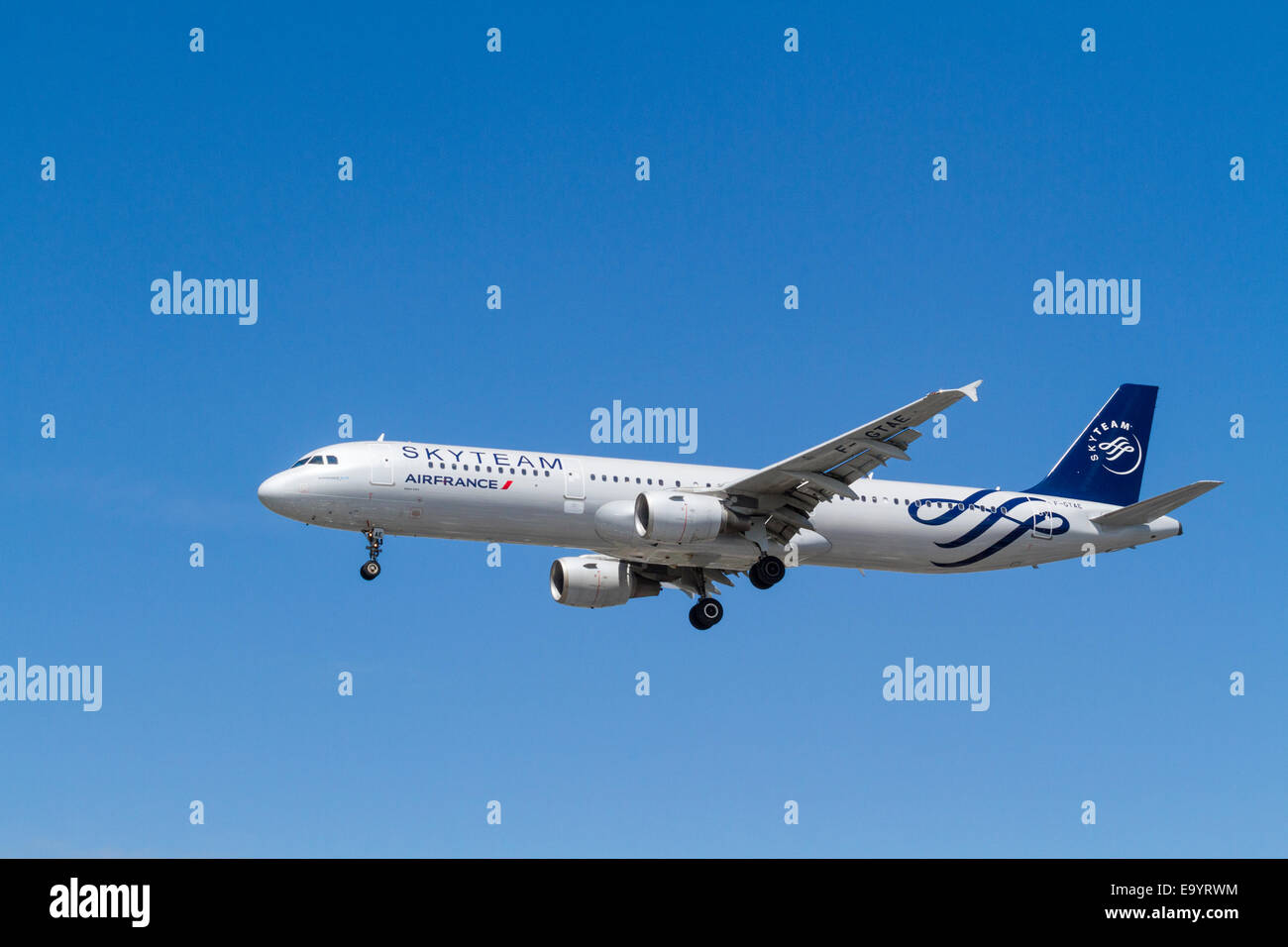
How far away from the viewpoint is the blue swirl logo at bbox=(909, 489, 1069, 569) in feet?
153

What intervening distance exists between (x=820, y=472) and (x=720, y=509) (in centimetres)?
303

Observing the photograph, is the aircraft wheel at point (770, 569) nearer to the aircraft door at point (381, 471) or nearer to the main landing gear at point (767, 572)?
the main landing gear at point (767, 572)

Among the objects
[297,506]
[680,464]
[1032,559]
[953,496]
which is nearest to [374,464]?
[297,506]

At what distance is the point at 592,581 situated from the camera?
47.8m

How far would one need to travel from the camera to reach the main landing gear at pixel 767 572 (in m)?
44.2

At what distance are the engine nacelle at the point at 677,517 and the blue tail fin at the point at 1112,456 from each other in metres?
13.2

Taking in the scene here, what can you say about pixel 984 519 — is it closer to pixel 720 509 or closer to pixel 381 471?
pixel 720 509

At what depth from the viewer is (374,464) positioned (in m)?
41.2

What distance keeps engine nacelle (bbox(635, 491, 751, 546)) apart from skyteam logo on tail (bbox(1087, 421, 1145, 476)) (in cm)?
1537

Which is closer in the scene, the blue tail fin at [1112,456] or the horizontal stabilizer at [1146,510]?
the horizontal stabilizer at [1146,510]

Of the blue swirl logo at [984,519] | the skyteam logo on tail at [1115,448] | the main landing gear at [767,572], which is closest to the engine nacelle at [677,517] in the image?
the main landing gear at [767,572]

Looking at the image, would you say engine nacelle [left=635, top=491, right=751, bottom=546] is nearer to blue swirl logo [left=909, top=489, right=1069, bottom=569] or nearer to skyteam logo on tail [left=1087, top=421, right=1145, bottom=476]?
blue swirl logo [left=909, top=489, right=1069, bottom=569]

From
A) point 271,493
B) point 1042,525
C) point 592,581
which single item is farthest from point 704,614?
point 271,493
